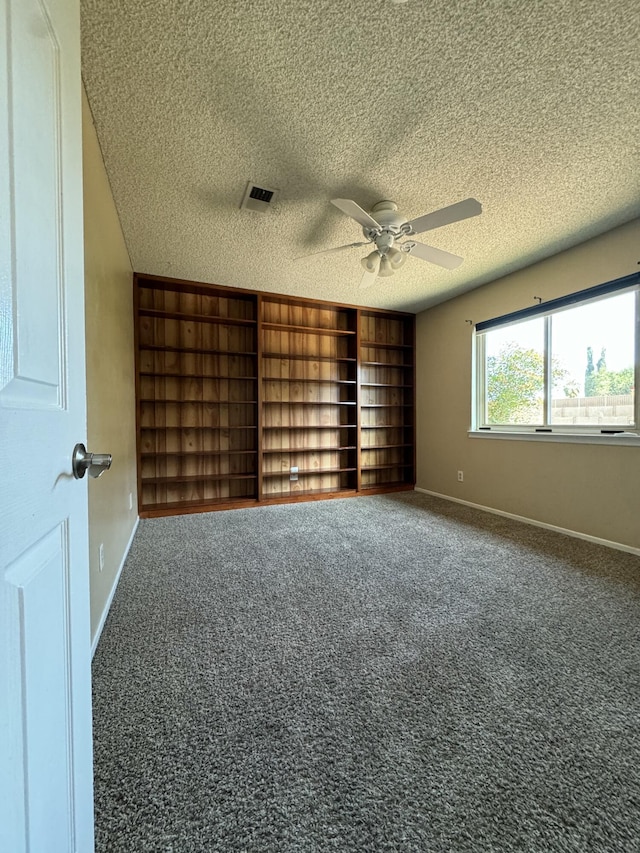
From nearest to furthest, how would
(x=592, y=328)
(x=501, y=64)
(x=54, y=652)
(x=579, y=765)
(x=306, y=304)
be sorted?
(x=54, y=652)
(x=579, y=765)
(x=501, y=64)
(x=592, y=328)
(x=306, y=304)

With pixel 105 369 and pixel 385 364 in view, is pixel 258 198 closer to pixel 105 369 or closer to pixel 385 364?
pixel 105 369

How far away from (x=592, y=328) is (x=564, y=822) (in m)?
3.07

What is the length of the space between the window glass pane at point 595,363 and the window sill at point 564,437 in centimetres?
13

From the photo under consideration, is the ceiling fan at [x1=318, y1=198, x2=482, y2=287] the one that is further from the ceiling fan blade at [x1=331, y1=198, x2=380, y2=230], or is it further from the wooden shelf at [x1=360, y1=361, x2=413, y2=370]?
the wooden shelf at [x1=360, y1=361, x2=413, y2=370]

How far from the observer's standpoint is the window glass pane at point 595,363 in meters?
2.54

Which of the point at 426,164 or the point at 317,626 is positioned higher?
the point at 426,164

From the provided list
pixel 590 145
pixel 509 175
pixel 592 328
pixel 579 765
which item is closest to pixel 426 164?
pixel 509 175

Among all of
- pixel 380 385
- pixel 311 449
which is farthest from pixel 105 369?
pixel 380 385

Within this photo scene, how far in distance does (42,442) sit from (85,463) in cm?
16

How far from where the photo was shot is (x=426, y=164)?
187cm

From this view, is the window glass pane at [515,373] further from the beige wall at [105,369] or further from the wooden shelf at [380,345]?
the beige wall at [105,369]

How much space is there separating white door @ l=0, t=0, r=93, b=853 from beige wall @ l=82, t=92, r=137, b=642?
946 mm

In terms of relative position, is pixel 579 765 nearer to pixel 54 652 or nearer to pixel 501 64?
pixel 54 652

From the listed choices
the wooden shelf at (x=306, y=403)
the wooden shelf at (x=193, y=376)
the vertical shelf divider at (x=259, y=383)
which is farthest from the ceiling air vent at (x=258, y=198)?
the wooden shelf at (x=306, y=403)
